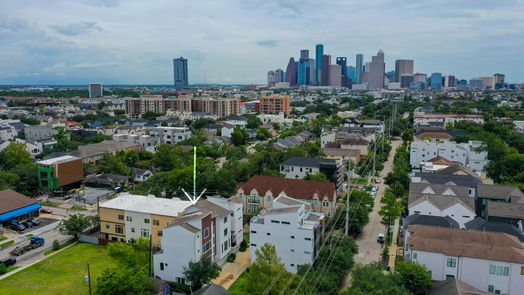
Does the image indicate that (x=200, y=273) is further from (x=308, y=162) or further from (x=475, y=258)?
(x=308, y=162)

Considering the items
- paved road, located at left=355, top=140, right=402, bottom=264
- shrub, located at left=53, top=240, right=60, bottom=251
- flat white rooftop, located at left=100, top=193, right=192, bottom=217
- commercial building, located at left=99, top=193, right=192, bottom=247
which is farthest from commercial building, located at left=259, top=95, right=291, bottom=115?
shrub, located at left=53, top=240, right=60, bottom=251

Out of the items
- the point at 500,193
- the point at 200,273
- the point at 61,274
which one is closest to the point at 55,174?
the point at 61,274

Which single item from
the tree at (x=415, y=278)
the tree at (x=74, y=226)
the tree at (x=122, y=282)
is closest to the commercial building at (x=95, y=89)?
the tree at (x=74, y=226)

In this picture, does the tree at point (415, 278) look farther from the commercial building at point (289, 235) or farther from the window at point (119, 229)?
the window at point (119, 229)

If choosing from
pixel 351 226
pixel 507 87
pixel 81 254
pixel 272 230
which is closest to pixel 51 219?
pixel 81 254

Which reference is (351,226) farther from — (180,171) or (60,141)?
(60,141)

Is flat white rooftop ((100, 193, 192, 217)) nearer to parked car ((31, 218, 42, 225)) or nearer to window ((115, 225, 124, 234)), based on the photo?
window ((115, 225, 124, 234))
